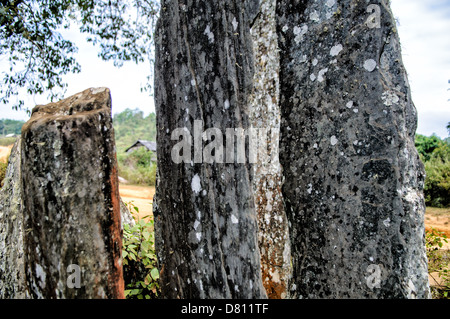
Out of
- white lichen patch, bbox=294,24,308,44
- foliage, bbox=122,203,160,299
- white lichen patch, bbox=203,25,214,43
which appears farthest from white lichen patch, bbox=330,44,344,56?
foliage, bbox=122,203,160,299

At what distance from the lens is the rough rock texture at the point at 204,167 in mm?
2203

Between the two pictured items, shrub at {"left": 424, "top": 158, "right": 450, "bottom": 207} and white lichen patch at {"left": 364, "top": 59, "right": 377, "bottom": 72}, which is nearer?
white lichen patch at {"left": 364, "top": 59, "right": 377, "bottom": 72}

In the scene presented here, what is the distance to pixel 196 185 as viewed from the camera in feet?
7.70

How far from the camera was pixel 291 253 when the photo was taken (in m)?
2.70

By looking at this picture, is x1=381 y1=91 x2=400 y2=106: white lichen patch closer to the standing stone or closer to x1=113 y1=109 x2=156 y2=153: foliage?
the standing stone

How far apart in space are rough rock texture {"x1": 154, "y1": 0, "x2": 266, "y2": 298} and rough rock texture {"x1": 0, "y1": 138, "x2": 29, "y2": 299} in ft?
3.87

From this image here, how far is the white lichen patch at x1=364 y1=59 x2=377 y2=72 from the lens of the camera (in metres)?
2.37

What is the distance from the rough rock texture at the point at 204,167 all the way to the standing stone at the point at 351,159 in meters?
0.57

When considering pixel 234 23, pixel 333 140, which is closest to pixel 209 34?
pixel 234 23

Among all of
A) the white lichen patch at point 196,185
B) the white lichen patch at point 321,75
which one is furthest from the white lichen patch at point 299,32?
the white lichen patch at point 196,185

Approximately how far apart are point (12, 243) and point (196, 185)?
1796 mm

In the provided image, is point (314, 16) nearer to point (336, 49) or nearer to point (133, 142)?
point (336, 49)
